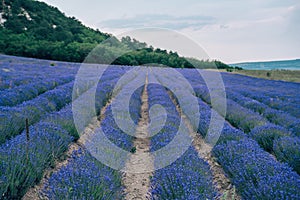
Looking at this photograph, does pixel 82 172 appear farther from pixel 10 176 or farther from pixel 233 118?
pixel 233 118

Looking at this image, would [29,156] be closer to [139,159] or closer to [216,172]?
[139,159]

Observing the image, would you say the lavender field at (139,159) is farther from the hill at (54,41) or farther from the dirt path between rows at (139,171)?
the hill at (54,41)

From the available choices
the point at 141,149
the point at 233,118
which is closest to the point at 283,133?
the point at 233,118

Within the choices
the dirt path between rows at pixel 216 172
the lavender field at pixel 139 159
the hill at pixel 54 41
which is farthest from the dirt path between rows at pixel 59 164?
the hill at pixel 54 41

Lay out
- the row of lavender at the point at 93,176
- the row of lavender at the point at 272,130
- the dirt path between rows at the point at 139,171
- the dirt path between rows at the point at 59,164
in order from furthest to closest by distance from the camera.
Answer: the row of lavender at the point at 272,130 → the dirt path between rows at the point at 139,171 → the dirt path between rows at the point at 59,164 → the row of lavender at the point at 93,176

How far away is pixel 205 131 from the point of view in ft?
14.5

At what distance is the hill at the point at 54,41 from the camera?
31.0 m

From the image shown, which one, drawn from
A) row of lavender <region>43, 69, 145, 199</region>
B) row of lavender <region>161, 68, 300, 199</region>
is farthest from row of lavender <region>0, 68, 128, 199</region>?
row of lavender <region>161, 68, 300, 199</region>

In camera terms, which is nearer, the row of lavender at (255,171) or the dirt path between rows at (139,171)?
the row of lavender at (255,171)

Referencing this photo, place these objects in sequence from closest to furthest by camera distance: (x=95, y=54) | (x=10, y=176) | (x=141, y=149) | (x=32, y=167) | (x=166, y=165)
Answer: (x=10, y=176) → (x=32, y=167) → (x=166, y=165) → (x=141, y=149) → (x=95, y=54)

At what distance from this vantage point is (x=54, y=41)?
126ft

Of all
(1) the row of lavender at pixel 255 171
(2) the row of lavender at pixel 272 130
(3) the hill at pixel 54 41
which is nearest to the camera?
(1) the row of lavender at pixel 255 171

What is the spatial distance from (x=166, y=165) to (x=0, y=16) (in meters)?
45.7

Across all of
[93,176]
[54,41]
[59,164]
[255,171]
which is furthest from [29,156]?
[54,41]
